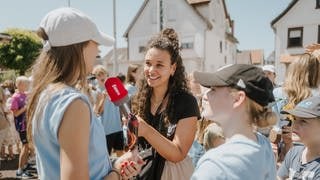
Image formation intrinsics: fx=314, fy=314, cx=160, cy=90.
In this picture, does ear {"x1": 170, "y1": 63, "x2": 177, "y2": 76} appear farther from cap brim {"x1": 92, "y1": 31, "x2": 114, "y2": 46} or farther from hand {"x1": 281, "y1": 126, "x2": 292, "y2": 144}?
hand {"x1": 281, "y1": 126, "x2": 292, "y2": 144}

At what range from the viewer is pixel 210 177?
1.33m

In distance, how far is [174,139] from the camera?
2.25m

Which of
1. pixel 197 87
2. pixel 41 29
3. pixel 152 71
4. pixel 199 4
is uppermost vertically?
pixel 199 4

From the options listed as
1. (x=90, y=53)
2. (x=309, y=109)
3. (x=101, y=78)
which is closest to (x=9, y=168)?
(x=101, y=78)

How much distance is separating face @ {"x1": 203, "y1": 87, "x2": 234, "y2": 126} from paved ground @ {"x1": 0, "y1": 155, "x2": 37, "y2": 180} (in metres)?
5.68

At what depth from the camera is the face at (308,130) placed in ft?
7.76

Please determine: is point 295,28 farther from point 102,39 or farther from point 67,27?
point 67,27

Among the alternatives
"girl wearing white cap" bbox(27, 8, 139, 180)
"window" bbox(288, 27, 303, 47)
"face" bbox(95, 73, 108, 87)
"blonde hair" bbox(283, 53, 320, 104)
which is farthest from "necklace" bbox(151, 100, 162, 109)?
"window" bbox(288, 27, 303, 47)

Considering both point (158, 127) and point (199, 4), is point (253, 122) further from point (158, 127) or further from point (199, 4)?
point (199, 4)

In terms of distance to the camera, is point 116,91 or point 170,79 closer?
point 116,91

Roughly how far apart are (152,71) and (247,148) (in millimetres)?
1188

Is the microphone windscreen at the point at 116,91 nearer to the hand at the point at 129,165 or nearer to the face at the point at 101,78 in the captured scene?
→ the hand at the point at 129,165

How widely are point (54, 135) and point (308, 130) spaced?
189cm

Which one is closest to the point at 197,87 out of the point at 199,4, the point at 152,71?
the point at 152,71
